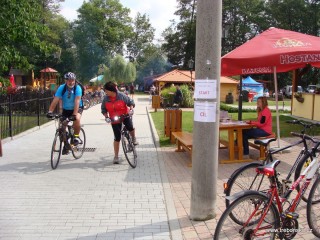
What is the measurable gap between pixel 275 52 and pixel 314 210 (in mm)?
4294

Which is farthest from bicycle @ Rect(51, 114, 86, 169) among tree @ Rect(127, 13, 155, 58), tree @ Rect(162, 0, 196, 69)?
tree @ Rect(127, 13, 155, 58)

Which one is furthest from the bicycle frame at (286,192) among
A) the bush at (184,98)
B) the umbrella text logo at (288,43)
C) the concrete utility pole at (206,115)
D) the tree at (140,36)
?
the tree at (140,36)

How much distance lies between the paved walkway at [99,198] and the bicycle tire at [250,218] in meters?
0.69

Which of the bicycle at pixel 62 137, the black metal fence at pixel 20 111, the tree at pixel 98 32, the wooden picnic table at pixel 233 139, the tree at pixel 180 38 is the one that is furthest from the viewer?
the tree at pixel 98 32

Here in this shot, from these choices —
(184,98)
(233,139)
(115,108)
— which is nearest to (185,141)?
(233,139)

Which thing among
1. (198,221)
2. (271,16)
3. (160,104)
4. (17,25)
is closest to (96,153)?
(17,25)

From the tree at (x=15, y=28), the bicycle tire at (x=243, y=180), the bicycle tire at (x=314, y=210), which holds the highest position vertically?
the tree at (x=15, y=28)

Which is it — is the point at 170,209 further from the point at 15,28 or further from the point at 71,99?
Answer: the point at 15,28

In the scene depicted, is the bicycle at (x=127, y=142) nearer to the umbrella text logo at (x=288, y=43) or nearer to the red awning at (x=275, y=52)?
the red awning at (x=275, y=52)

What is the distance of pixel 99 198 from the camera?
5574 mm

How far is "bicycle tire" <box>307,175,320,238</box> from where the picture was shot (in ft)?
13.4

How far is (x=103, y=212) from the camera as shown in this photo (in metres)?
4.98

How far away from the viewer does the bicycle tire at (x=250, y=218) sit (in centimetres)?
346

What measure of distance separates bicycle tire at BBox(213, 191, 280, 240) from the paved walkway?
0.69m
